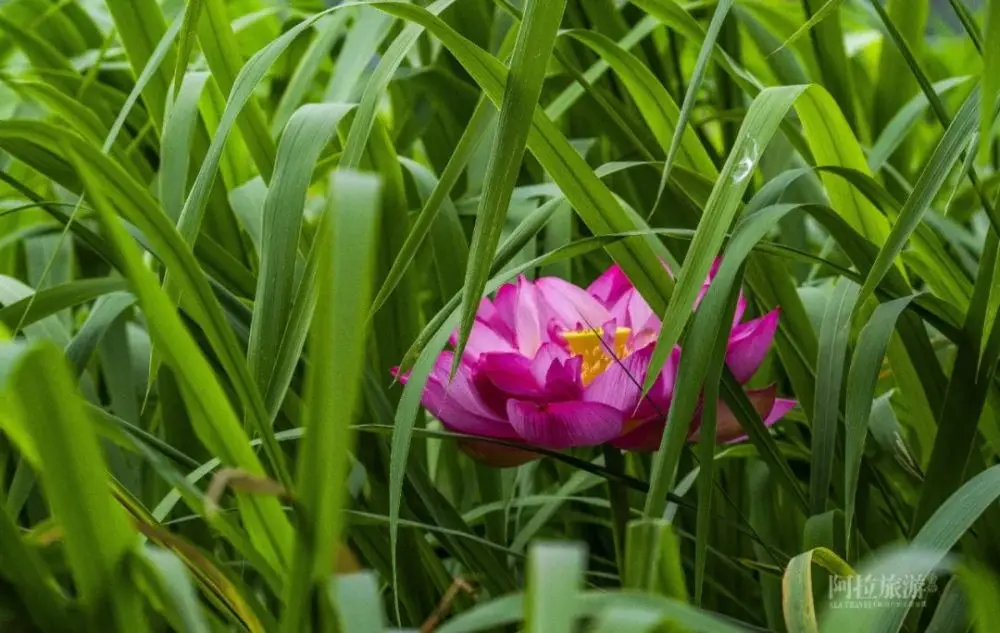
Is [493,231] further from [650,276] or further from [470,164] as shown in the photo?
[470,164]

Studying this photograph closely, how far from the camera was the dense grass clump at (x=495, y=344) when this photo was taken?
32cm

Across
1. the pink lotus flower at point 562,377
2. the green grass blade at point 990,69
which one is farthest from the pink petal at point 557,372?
the green grass blade at point 990,69

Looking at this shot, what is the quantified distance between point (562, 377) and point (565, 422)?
0.06ft

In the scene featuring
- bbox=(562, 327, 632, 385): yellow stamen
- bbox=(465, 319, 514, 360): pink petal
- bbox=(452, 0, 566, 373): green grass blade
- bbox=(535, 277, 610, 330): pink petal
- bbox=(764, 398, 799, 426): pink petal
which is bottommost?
bbox=(764, 398, 799, 426): pink petal

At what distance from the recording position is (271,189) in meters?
0.43

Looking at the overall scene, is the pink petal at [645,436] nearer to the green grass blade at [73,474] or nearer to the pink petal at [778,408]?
the pink petal at [778,408]

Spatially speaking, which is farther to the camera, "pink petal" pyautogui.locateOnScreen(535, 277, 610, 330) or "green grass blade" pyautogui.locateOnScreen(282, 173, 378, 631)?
"pink petal" pyautogui.locateOnScreen(535, 277, 610, 330)

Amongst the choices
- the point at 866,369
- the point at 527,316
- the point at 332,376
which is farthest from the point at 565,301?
the point at 332,376

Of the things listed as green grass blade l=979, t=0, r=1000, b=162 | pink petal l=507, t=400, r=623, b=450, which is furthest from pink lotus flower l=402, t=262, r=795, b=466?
green grass blade l=979, t=0, r=1000, b=162

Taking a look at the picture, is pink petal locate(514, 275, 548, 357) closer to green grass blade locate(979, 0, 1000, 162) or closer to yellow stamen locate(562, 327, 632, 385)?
yellow stamen locate(562, 327, 632, 385)

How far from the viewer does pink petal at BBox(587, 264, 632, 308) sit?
56 cm

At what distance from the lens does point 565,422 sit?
0.45 metres

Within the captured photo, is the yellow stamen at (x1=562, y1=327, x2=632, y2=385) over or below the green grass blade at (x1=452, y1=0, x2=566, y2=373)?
below

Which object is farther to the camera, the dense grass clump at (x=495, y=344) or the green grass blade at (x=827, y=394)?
the green grass blade at (x=827, y=394)
